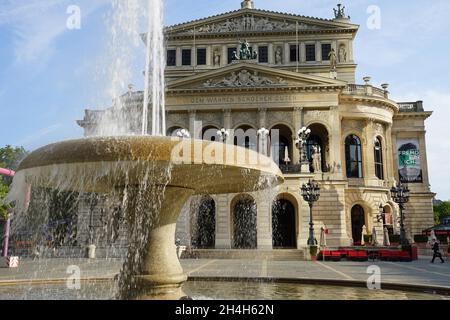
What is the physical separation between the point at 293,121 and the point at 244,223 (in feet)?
31.0

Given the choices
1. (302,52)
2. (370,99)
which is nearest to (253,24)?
(302,52)

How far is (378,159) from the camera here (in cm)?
4281

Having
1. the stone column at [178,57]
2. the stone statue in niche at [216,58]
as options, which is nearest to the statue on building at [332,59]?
the stone statue in niche at [216,58]

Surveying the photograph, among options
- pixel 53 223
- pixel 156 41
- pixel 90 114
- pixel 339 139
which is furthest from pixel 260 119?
pixel 156 41

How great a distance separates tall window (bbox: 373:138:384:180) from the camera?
42312mm

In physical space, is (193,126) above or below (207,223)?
above

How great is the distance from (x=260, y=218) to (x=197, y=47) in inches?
844

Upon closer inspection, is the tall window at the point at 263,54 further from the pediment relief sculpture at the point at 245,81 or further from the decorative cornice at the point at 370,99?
the decorative cornice at the point at 370,99

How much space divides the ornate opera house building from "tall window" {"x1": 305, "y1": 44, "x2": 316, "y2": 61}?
0.10m

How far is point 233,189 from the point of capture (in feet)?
31.1

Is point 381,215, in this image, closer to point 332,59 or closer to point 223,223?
point 223,223

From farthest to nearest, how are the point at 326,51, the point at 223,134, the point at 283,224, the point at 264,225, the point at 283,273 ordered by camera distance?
the point at 326,51 < the point at 283,224 < the point at 223,134 < the point at 264,225 < the point at 283,273

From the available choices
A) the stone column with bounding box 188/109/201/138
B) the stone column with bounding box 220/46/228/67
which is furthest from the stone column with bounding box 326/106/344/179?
the stone column with bounding box 220/46/228/67

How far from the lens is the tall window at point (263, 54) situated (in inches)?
1833
